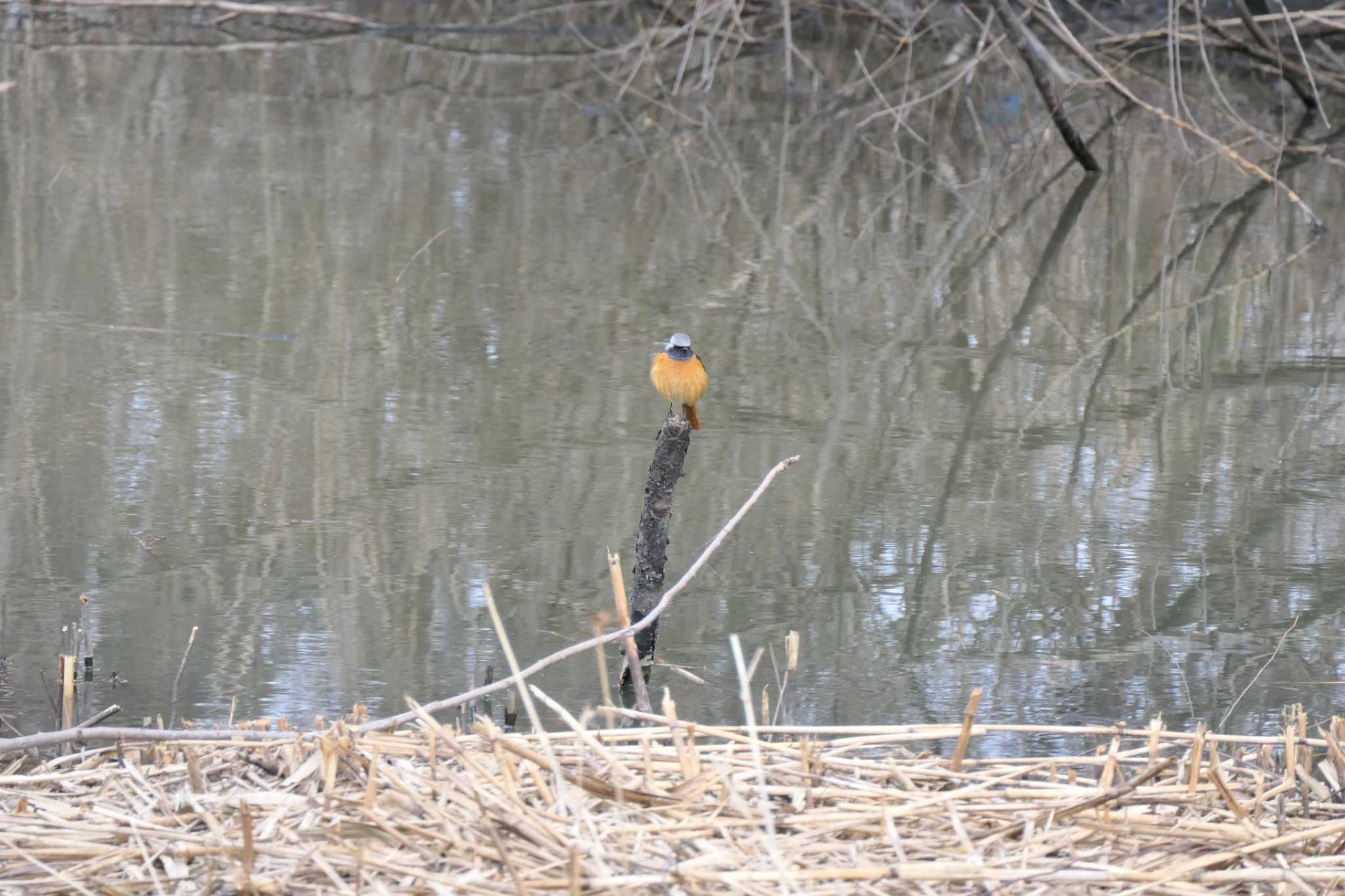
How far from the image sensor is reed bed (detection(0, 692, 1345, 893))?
1897 mm

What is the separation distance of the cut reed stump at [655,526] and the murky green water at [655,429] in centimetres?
26

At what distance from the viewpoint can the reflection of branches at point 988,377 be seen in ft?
12.9

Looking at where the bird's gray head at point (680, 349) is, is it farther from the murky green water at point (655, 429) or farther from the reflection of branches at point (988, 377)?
the reflection of branches at point (988, 377)

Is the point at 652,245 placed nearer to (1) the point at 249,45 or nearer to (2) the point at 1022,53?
(2) the point at 1022,53

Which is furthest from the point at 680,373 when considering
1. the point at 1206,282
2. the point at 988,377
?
the point at 1206,282

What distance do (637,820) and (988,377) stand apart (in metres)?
3.82

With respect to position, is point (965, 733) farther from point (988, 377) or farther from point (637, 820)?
point (988, 377)

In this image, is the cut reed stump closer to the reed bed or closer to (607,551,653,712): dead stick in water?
(607,551,653,712): dead stick in water

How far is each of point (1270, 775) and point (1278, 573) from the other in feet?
6.28

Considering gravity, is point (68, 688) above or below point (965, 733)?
below

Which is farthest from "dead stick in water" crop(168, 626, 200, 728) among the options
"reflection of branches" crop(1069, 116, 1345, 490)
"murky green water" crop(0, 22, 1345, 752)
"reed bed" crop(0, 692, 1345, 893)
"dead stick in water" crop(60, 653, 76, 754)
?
"reflection of branches" crop(1069, 116, 1345, 490)

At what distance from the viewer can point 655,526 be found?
10.1ft

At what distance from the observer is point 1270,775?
2.34 meters

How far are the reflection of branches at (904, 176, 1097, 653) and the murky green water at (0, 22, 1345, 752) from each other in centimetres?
2
